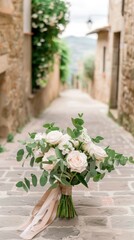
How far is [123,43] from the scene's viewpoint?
8.88m

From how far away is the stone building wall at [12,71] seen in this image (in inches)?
263

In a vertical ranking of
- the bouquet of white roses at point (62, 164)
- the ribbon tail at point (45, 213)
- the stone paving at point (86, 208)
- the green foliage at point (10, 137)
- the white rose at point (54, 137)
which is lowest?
the green foliage at point (10, 137)

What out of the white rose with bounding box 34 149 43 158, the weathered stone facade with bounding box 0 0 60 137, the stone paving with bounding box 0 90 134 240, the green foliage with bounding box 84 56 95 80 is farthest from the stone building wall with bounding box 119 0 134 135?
the green foliage with bounding box 84 56 95 80

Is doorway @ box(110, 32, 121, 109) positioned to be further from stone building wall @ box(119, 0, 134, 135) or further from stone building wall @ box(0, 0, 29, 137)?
stone building wall @ box(0, 0, 29, 137)

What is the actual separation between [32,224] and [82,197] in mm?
860

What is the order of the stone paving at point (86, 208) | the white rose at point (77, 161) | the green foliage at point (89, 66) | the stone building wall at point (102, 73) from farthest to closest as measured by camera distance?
the green foliage at point (89, 66) → the stone building wall at point (102, 73) → the stone paving at point (86, 208) → the white rose at point (77, 161)

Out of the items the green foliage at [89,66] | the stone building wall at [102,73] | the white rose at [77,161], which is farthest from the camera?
the green foliage at [89,66]

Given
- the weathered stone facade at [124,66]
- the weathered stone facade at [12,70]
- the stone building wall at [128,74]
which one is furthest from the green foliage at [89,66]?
the stone building wall at [128,74]

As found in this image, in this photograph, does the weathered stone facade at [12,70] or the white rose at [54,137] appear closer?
the white rose at [54,137]

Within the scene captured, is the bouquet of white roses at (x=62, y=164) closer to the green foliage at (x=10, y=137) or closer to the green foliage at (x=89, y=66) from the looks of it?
the green foliage at (x=10, y=137)

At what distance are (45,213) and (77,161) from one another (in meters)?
→ 0.55

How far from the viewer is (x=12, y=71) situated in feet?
23.9


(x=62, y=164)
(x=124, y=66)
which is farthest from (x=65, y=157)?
(x=124, y=66)

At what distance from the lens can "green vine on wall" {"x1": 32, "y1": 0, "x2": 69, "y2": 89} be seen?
1015 cm
